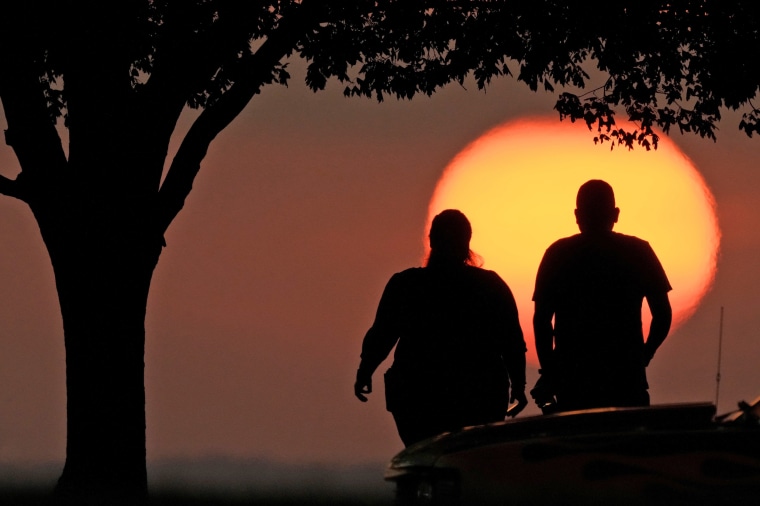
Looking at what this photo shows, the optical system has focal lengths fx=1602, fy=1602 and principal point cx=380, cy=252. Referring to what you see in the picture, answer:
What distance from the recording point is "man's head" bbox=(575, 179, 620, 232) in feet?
28.6

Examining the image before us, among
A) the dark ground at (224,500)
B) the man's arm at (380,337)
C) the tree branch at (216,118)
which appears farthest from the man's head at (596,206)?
the tree branch at (216,118)

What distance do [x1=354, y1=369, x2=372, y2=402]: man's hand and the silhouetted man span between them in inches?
38.7

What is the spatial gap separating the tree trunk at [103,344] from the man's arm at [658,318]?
4.70m

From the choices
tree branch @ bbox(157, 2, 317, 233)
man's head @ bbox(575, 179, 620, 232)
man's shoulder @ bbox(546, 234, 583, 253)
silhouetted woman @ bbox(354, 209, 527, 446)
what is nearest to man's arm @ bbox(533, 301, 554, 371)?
silhouetted woman @ bbox(354, 209, 527, 446)

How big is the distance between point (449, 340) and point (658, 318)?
1.17 meters

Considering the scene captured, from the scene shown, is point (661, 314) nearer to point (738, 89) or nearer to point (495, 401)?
point (495, 401)

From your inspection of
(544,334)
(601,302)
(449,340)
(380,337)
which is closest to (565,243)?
(601,302)

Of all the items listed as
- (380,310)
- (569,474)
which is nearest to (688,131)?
(380,310)

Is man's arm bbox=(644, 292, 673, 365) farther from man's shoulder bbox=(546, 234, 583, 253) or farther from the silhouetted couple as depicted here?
man's shoulder bbox=(546, 234, 583, 253)

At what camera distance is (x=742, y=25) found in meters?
13.4

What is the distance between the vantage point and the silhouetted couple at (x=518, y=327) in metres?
8.59

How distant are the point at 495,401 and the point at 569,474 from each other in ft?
12.2

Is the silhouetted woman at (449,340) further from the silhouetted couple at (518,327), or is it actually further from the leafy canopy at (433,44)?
the leafy canopy at (433,44)

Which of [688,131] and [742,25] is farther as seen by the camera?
[688,131]
